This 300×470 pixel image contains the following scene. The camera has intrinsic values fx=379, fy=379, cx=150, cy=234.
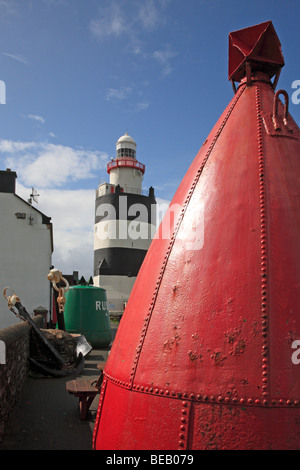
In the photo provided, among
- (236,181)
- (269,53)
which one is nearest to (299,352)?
(236,181)

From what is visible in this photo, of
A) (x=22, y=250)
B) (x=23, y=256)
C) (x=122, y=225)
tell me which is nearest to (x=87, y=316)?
(x=23, y=256)

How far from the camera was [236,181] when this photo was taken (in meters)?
3.15

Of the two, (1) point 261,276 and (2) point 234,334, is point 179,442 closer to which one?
(2) point 234,334

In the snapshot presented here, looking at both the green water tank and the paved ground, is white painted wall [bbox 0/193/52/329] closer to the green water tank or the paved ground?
the green water tank

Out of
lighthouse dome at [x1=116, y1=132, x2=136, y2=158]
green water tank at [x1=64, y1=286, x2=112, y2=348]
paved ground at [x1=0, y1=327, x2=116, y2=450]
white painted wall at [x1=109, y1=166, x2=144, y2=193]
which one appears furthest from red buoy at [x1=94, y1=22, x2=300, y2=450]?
lighthouse dome at [x1=116, y1=132, x2=136, y2=158]

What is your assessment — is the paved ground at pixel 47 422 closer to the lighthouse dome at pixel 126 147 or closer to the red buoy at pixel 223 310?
the red buoy at pixel 223 310

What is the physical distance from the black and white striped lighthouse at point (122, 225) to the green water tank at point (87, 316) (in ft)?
52.3

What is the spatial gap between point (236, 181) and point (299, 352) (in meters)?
1.40

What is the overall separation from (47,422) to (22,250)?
1143 cm

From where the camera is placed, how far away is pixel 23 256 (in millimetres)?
16391

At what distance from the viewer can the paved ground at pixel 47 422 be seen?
16.6 ft

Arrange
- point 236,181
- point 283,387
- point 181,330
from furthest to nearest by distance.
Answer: point 236,181 < point 181,330 < point 283,387

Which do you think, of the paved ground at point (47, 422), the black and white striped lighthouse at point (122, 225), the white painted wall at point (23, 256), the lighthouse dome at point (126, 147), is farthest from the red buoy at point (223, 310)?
the lighthouse dome at point (126, 147)

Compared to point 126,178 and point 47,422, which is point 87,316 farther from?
point 126,178
